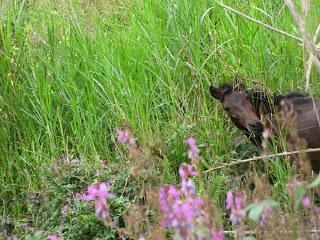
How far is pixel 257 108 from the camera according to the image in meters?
3.29

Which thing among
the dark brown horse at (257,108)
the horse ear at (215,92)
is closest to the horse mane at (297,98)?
the dark brown horse at (257,108)

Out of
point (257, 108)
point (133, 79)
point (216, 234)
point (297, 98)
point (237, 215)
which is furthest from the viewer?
point (133, 79)

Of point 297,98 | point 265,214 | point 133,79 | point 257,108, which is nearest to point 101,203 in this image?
point 265,214

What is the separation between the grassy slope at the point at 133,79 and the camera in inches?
140

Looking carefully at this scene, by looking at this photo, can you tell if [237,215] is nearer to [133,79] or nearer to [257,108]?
[257,108]

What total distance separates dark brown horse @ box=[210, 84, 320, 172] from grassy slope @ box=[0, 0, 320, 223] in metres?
0.15

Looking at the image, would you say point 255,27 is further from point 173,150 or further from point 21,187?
point 21,187

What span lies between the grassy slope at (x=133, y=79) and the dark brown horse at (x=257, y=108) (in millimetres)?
151

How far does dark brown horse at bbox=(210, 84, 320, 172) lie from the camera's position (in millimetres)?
2879

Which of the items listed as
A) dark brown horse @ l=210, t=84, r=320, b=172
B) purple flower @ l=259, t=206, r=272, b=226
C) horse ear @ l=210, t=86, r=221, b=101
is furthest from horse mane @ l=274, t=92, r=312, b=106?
purple flower @ l=259, t=206, r=272, b=226

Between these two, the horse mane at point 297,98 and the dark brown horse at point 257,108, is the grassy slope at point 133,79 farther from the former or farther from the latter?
the horse mane at point 297,98

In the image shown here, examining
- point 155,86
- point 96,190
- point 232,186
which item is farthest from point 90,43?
point 96,190

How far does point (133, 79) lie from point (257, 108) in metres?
0.89

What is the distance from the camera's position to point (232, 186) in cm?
296
